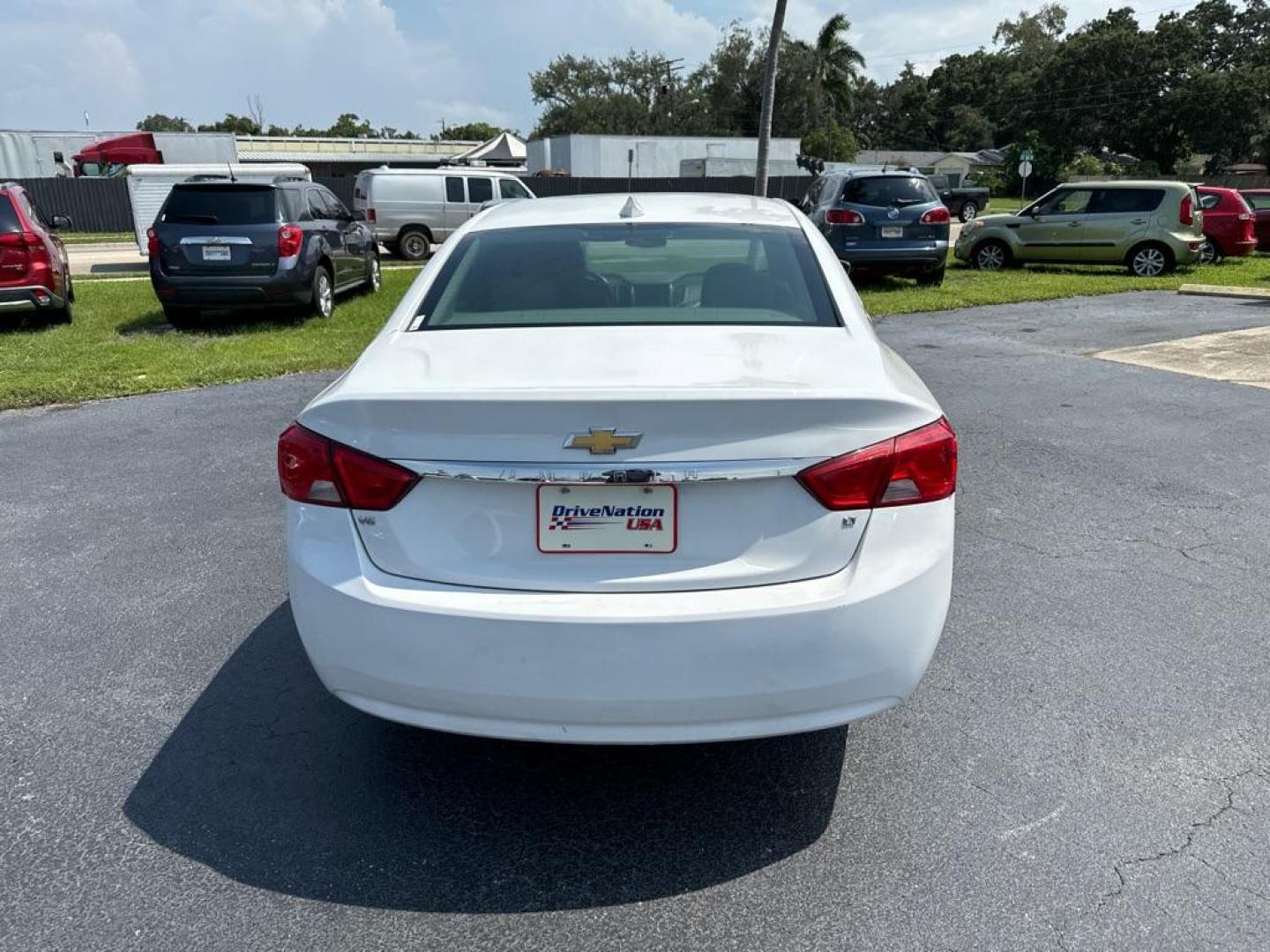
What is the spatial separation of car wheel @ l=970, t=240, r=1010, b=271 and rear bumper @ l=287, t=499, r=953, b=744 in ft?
56.2

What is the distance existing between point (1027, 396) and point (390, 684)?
665cm

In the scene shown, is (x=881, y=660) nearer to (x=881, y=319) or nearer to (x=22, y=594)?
(x=22, y=594)

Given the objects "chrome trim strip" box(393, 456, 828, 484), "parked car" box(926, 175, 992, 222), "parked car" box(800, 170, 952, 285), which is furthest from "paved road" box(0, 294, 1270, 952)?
"parked car" box(926, 175, 992, 222)

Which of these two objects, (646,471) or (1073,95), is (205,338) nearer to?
(646,471)

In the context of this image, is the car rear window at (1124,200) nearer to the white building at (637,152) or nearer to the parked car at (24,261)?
the parked car at (24,261)

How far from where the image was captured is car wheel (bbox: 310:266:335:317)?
1146 centimetres

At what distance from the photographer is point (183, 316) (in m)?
11.4

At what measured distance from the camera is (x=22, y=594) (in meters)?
4.14

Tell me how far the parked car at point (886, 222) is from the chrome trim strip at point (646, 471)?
12.7m

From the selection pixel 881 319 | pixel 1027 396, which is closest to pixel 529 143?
pixel 881 319

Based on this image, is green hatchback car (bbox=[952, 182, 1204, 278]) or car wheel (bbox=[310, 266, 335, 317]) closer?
car wheel (bbox=[310, 266, 335, 317])

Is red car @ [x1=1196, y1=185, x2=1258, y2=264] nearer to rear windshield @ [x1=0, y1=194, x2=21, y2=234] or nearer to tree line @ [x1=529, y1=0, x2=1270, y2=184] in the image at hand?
rear windshield @ [x1=0, y1=194, x2=21, y2=234]

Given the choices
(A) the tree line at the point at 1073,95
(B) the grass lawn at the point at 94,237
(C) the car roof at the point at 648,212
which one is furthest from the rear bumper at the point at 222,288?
(A) the tree line at the point at 1073,95

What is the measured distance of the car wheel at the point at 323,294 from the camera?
11461 millimetres
